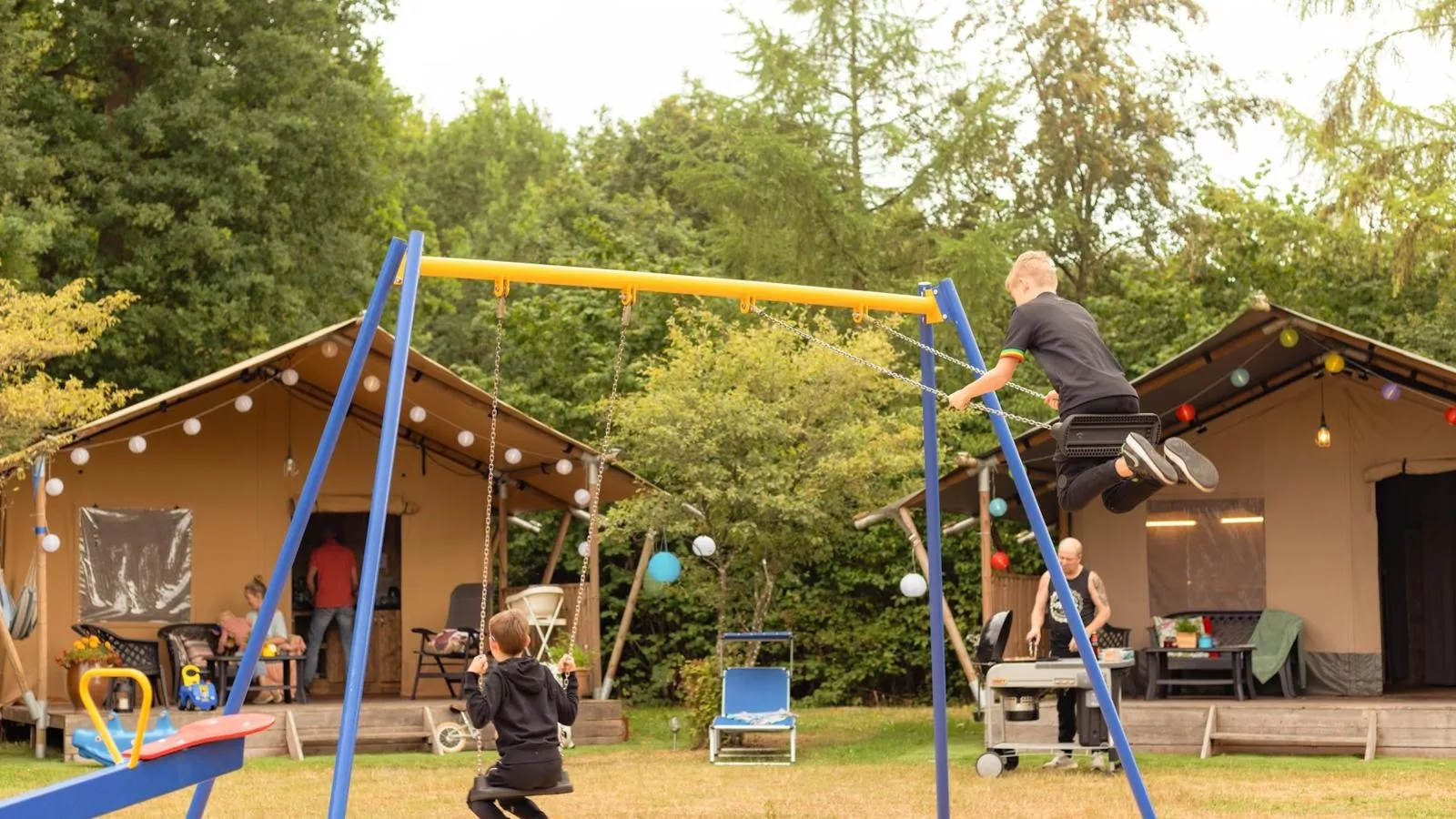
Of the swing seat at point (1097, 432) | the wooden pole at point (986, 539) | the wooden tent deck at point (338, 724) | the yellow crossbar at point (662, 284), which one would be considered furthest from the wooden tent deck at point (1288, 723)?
the swing seat at point (1097, 432)

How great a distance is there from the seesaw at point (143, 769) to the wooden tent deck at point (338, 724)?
7.05m

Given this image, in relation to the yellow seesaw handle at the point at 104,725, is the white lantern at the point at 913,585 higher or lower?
higher

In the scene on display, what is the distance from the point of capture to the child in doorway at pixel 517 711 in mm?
6500

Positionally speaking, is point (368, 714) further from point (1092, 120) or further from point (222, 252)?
point (1092, 120)

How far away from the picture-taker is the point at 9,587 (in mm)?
14188

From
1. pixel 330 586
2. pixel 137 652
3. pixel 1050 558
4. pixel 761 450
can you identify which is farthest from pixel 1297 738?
pixel 137 652

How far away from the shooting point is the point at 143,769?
5.58 meters

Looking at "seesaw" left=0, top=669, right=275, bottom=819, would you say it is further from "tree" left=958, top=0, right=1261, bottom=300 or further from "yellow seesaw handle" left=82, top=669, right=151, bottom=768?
Answer: "tree" left=958, top=0, right=1261, bottom=300

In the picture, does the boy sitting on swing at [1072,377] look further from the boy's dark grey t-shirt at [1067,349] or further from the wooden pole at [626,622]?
the wooden pole at [626,622]

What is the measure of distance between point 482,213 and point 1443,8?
20045 millimetres

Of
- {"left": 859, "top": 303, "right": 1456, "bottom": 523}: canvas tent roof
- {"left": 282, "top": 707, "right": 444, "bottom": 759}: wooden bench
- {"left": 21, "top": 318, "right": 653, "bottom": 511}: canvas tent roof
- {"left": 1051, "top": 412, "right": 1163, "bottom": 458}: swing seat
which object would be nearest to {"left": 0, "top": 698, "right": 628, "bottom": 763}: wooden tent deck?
{"left": 282, "top": 707, "right": 444, "bottom": 759}: wooden bench

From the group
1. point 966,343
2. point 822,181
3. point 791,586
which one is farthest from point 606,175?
point 966,343

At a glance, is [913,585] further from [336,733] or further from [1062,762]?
[336,733]

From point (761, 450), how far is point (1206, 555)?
376 cm
